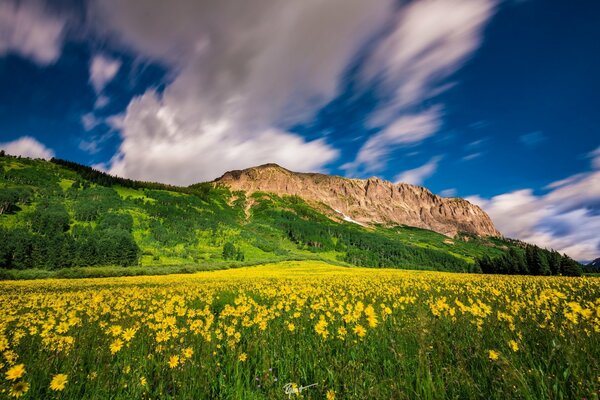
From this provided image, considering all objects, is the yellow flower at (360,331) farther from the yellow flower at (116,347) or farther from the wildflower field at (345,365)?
the yellow flower at (116,347)

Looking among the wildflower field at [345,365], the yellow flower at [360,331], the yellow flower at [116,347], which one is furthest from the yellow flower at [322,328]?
the yellow flower at [116,347]

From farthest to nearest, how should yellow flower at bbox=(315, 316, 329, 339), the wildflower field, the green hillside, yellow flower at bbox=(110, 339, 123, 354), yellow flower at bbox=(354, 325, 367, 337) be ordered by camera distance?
the green hillside → yellow flower at bbox=(315, 316, 329, 339) → yellow flower at bbox=(110, 339, 123, 354) → yellow flower at bbox=(354, 325, 367, 337) → the wildflower field

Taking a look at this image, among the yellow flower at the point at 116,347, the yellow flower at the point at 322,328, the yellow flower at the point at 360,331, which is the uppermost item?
the yellow flower at the point at 360,331

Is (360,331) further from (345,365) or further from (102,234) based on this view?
(102,234)

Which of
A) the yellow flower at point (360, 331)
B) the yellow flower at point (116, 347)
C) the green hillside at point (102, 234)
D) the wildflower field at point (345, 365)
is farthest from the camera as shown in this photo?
the green hillside at point (102, 234)

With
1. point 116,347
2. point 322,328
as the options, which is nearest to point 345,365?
point 322,328

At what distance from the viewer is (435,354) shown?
5.12 meters

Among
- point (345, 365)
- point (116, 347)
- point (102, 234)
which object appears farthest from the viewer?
point (102, 234)

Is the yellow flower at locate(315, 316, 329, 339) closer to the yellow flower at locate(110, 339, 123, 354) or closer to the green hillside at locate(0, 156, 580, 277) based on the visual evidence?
the yellow flower at locate(110, 339, 123, 354)

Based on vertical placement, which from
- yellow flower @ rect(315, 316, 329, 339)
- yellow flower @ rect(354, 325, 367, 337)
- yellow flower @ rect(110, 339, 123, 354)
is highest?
yellow flower @ rect(354, 325, 367, 337)

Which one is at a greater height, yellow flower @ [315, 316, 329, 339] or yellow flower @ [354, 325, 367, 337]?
yellow flower @ [354, 325, 367, 337]

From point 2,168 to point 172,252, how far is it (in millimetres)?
157800

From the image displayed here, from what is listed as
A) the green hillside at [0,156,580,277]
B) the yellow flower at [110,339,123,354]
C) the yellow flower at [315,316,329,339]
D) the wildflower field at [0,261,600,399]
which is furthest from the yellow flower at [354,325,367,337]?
the green hillside at [0,156,580,277]

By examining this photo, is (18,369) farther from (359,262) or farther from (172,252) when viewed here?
(359,262)
